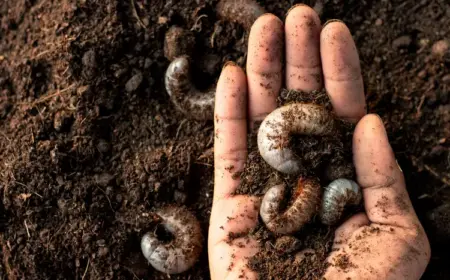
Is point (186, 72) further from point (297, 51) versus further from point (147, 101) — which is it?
point (297, 51)

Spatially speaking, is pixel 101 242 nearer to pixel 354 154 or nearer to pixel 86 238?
pixel 86 238

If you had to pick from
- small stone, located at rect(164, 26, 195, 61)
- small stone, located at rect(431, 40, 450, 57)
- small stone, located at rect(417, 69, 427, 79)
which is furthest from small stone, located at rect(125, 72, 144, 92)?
small stone, located at rect(431, 40, 450, 57)

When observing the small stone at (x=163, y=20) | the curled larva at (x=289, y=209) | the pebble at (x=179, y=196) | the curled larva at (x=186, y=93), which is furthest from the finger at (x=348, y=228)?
the small stone at (x=163, y=20)

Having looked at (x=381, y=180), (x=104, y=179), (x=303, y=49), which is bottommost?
(x=104, y=179)

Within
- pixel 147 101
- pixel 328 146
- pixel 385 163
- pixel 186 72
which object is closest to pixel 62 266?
pixel 147 101

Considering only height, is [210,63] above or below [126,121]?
above

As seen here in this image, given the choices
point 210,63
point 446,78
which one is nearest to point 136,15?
point 210,63

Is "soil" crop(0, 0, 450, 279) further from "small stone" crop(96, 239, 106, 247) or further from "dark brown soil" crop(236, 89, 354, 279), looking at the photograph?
"dark brown soil" crop(236, 89, 354, 279)
